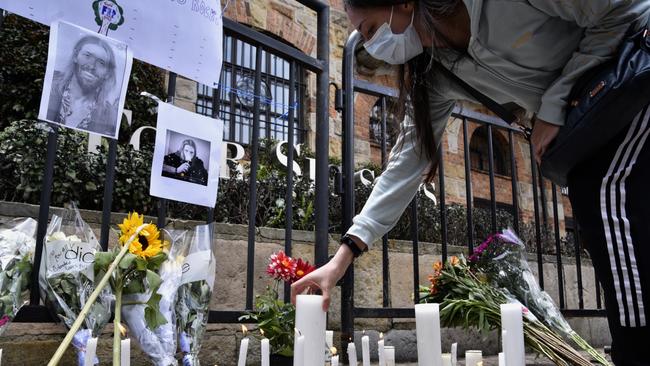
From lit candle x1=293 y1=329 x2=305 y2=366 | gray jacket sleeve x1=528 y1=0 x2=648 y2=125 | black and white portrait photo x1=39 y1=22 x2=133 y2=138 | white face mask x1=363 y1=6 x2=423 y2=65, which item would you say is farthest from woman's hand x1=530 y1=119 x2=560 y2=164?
black and white portrait photo x1=39 y1=22 x2=133 y2=138

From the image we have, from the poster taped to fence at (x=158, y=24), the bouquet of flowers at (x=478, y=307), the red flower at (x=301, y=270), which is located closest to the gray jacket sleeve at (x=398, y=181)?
the red flower at (x=301, y=270)

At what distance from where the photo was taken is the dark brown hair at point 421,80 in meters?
1.37

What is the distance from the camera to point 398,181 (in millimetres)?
1771

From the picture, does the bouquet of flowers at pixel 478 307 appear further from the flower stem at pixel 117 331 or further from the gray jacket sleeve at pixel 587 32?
the flower stem at pixel 117 331

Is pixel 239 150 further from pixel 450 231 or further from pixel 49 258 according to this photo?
pixel 49 258

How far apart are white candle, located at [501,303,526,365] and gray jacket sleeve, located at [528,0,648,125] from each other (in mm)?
430

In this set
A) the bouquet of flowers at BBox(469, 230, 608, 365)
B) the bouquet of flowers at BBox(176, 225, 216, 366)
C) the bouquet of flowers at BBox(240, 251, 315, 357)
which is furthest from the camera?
the bouquet of flowers at BBox(469, 230, 608, 365)

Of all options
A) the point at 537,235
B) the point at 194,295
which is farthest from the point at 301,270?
the point at 537,235

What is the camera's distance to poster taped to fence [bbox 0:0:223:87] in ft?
5.83

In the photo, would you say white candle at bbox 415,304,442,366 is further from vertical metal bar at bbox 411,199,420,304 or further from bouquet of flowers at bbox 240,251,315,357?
vertical metal bar at bbox 411,199,420,304

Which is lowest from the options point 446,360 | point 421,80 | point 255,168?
point 446,360

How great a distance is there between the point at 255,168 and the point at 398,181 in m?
0.73

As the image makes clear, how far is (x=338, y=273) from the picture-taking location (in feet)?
5.07

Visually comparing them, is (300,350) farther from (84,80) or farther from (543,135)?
(84,80)
